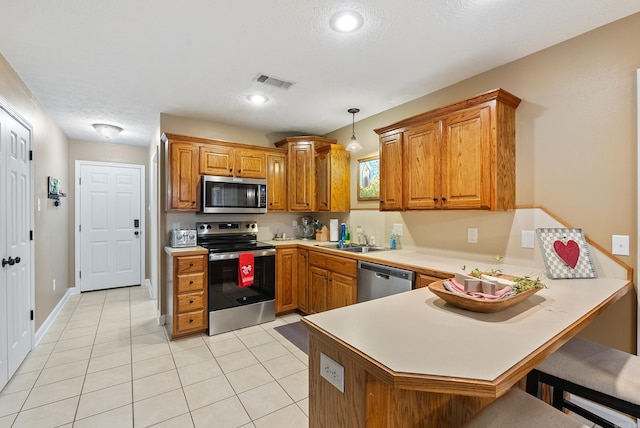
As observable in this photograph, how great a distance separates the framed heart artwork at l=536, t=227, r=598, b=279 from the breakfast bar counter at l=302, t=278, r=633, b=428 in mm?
555

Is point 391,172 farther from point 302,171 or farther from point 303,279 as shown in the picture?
point 303,279

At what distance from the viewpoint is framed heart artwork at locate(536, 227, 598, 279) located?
1897mm

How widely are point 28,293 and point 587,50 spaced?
193 inches

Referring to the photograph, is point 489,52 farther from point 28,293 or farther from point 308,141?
point 28,293

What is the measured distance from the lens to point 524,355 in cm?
90

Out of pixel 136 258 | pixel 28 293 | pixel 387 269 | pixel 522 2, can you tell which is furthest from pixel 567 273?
pixel 136 258

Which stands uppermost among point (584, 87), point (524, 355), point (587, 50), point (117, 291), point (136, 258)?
point (587, 50)

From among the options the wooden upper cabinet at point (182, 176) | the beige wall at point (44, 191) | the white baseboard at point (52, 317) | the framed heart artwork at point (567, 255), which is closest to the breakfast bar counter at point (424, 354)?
→ the framed heart artwork at point (567, 255)

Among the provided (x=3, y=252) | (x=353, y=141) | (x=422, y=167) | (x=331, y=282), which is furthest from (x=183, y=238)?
(x=422, y=167)

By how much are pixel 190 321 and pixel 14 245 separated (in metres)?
1.59

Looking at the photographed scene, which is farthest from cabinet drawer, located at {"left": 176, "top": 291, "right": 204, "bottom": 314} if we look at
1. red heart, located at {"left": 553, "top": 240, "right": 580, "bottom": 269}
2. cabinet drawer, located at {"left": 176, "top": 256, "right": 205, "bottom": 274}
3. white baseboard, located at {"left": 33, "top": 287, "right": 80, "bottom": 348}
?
red heart, located at {"left": 553, "top": 240, "right": 580, "bottom": 269}

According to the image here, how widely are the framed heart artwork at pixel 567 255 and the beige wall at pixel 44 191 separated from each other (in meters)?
4.01

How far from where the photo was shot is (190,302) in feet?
10.4

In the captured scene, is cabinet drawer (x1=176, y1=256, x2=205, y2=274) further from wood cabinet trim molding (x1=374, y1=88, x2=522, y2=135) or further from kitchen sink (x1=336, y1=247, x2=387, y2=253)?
wood cabinet trim molding (x1=374, y1=88, x2=522, y2=135)
